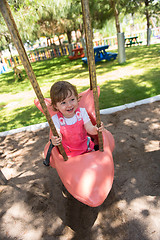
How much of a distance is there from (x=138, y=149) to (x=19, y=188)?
1693 mm

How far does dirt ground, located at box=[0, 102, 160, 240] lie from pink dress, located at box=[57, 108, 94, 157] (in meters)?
0.59

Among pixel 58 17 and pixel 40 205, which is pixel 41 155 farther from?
pixel 58 17

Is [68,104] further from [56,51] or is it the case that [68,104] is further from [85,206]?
[56,51]

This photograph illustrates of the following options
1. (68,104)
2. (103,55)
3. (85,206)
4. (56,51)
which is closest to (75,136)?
(68,104)

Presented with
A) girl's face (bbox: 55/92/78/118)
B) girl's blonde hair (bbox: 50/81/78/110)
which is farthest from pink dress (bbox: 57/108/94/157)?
girl's blonde hair (bbox: 50/81/78/110)

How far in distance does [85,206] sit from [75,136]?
0.77 m

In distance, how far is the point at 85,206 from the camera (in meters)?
1.88

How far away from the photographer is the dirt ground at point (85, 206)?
64.3 inches

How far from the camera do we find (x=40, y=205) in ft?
6.34

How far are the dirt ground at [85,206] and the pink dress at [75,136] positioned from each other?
0.59 m

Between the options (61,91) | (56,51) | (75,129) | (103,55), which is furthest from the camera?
(56,51)

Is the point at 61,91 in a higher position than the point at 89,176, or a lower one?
higher

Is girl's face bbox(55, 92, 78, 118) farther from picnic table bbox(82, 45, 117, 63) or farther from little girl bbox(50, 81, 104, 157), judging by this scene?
picnic table bbox(82, 45, 117, 63)

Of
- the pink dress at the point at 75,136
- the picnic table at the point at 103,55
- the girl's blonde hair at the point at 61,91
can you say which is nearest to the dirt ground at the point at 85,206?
the pink dress at the point at 75,136
